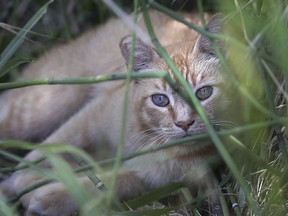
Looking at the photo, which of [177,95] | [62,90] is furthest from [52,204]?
[62,90]

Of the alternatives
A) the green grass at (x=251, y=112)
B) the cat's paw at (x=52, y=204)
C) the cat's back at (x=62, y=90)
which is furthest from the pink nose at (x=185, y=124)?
the cat's back at (x=62, y=90)

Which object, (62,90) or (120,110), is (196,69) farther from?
(62,90)

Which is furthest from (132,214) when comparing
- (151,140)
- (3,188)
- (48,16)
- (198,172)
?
(48,16)

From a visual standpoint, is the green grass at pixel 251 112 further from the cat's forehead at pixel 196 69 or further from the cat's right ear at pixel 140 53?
the cat's right ear at pixel 140 53

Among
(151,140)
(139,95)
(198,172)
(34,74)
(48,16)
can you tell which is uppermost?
(48,16)

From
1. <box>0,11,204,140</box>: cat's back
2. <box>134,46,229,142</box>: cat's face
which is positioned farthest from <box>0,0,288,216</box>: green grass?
<box>0,11,204,140</box>: cat's back

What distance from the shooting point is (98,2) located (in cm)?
349

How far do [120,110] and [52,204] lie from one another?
540mm

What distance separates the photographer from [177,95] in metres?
2.33

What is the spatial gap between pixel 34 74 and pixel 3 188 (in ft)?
2.11

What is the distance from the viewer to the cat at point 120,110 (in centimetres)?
240

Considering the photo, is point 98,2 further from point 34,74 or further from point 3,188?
point 3,188

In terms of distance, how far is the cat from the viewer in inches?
94.3

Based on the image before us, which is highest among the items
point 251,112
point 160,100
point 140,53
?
point 140,53
